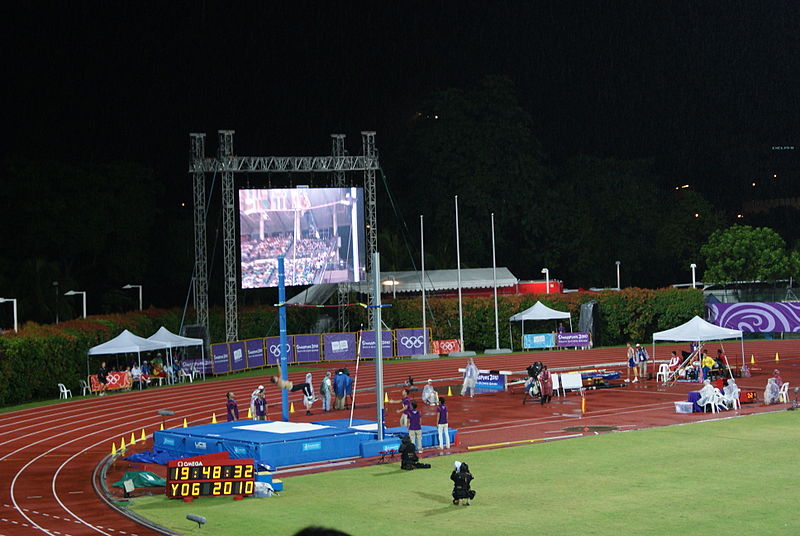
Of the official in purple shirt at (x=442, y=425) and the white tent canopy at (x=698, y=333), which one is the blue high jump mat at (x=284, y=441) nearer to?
the official in purple shirt at (x=442, y=425)

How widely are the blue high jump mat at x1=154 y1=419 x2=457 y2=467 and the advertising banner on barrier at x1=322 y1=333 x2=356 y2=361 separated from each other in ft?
93.9

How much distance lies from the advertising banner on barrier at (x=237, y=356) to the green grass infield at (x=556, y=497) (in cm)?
2725

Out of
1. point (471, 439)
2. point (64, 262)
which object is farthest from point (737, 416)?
point (64, 262)

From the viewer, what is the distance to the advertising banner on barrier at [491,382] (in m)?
38.3

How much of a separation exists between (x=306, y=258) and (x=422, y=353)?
377 inches

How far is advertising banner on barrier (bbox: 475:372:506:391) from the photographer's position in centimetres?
3834

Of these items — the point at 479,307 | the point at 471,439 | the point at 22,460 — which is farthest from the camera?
the point at 479,307

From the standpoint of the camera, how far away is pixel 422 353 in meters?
56.1

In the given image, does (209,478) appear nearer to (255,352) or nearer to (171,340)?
(171,340)

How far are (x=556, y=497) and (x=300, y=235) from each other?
114ft

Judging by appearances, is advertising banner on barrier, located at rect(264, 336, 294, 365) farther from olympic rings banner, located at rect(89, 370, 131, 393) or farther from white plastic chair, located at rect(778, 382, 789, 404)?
white plastic chair, located at rect(778, 382, 789, 404)

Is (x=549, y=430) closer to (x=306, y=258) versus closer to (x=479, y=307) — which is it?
(x=306, y=258)

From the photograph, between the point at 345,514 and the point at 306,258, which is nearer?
the point at 345,514

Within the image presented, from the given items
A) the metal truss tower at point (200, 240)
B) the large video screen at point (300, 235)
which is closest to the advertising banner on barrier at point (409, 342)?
the large video screen at point (300, 235)
